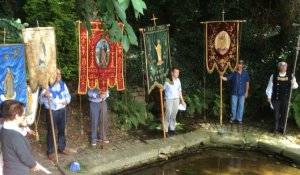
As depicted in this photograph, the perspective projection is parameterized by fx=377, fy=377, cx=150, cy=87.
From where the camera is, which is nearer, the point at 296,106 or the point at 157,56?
the point at 157,56

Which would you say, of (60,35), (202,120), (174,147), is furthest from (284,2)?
(60,35)

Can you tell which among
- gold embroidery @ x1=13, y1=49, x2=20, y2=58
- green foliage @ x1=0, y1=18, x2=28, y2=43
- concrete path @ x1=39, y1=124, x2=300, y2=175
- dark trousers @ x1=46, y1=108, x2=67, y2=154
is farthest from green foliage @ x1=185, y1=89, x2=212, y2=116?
gold embroidery @ x1=13, y1=49, x2=20, y2=58

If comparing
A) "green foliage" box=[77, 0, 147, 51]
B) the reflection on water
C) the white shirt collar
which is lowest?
the reflection on water

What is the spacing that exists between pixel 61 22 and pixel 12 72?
9.70 feet

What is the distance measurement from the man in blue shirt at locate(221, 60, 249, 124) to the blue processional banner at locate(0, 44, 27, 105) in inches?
198

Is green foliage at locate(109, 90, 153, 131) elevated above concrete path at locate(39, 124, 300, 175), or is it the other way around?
green foliage at locate(109, 90, 153, 131)

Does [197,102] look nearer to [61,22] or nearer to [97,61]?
[97,61]

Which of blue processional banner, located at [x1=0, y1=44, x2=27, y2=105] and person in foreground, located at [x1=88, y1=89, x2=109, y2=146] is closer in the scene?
blue processional banner, located at [x1=0, y1=44, x2=27, y2=105]

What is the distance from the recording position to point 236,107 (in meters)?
9.80

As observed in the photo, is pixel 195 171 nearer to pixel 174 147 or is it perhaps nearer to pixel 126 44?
pixel 174 147

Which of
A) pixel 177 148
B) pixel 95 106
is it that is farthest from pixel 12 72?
pixel 177 148

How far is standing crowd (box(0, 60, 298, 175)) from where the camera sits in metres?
4.28

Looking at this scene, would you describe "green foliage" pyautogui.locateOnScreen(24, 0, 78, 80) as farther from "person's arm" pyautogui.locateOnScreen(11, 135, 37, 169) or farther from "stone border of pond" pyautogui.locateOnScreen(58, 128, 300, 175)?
"person's arm" pyautogui.locateOnScreen(11, 135, 37, 169)

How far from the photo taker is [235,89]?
962cm
